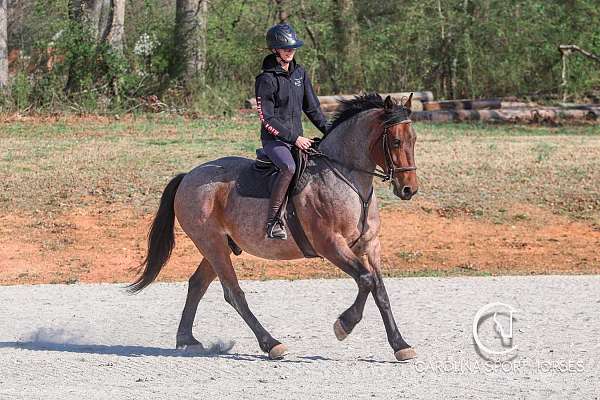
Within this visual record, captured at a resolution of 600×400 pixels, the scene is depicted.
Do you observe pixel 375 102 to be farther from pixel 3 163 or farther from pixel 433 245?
pixel 3 163

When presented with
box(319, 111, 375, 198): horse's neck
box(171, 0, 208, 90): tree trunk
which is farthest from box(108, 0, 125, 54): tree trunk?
box(319, 111, 375, 198): horse's neck

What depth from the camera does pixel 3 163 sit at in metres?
18.3

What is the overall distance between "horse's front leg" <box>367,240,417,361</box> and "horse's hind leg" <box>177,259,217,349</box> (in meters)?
1.55

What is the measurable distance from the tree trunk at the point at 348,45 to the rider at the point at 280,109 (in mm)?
18331

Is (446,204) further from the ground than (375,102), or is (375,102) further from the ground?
(375,102)

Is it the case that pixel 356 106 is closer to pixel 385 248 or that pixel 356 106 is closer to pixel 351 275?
pixel 351 275

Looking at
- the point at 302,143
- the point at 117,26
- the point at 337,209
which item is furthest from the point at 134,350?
the point at 117,26

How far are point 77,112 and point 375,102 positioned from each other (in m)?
14.9

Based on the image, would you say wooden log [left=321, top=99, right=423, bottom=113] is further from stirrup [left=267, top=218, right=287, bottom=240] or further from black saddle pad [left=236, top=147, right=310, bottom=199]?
stirrup [left=267, top=218, right=287, bottom=240]

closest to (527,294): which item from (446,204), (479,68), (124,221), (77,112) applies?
(446,204)

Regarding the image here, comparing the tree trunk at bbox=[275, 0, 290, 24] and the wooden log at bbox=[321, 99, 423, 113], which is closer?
the wooden log at bbox=[321, 99, 423, 113]

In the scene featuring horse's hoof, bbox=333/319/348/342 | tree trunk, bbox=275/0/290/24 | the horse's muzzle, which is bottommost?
horse's hoof, bbox=333/319/348/342

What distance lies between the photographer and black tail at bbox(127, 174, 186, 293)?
9992 millimetres

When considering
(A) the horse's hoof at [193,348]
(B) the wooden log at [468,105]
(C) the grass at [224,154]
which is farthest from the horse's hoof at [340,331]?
(B) the wooden log at [468,105]
